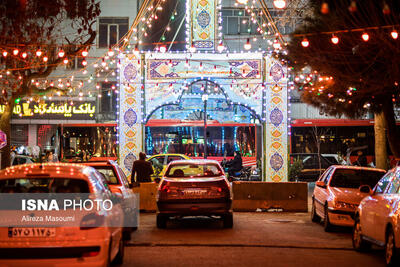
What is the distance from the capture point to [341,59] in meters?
15.4

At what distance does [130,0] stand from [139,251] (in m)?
31.7

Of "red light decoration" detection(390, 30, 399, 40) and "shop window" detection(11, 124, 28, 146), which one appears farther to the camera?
"shop window" detection(11, 124, 28, 146)

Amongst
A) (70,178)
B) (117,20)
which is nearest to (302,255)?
(70,178)

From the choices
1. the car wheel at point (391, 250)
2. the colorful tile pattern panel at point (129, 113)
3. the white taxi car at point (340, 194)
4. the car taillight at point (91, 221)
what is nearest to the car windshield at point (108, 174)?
the white taxi car at point (340, 194)

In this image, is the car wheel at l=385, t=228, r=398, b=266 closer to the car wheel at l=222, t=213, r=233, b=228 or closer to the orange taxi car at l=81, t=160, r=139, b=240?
the car wheel at l=222, t=213, r=233, b=228

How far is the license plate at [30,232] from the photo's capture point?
6.82m

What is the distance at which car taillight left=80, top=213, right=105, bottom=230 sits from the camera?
691cm

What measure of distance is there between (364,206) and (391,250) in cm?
181

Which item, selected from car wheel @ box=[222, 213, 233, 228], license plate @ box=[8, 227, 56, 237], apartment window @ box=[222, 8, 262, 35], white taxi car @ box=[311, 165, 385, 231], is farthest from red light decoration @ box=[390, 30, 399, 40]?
apartment window @ box=[222, 8, 262, 35]

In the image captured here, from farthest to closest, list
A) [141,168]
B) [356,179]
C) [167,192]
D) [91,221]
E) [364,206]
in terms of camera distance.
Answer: [141,168]
[356,179]
[167,192]
[364,206]
[91,221]

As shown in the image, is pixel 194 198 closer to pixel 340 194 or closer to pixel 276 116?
pixel 340 194

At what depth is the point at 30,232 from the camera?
684 centimetres

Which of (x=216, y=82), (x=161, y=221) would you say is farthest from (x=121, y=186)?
(x=216, y=82)

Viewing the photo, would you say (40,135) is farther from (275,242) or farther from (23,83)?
(275,242)
